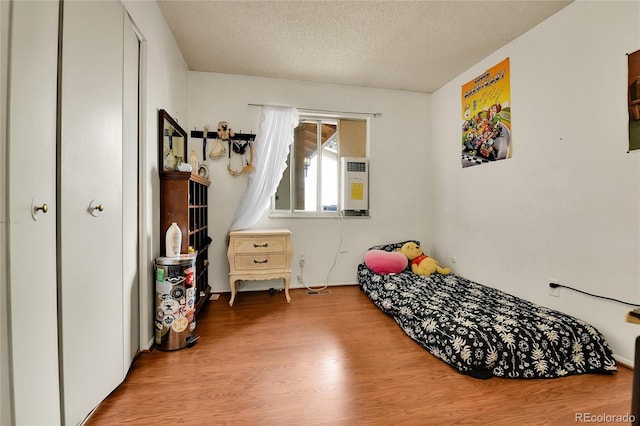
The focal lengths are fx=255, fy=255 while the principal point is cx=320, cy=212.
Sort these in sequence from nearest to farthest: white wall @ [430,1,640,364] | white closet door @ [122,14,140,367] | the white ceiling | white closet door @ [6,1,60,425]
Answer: white closet door @ [6,1,60,425]
white closet door @ [122,14,140,367]
white wall @ [430,1,640,364]
the white ceiling

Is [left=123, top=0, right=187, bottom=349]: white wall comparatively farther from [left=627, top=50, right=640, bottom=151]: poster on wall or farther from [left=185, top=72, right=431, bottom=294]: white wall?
[left=627, top=50, right=640, bottom=151]: poster on wall

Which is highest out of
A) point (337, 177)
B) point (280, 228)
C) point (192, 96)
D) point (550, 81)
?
point (192, 96)

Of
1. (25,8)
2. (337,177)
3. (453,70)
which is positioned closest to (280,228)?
(337,177)

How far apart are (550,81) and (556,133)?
1.45ft

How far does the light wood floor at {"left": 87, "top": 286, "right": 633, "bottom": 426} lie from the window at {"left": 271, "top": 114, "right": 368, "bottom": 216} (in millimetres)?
1667

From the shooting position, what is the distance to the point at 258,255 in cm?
267

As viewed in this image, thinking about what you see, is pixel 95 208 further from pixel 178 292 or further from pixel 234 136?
pixel 234 136

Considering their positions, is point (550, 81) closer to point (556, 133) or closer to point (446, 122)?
point (556, 133)

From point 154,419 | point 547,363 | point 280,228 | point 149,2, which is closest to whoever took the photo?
point 154,419

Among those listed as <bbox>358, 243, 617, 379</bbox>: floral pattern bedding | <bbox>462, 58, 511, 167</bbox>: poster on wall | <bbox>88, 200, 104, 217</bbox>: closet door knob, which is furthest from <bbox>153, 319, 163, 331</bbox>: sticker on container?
<bbox>462, 58, 511, 167</bbox>: poster on wall

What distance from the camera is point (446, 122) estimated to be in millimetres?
3283

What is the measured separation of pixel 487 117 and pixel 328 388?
2.90 meters

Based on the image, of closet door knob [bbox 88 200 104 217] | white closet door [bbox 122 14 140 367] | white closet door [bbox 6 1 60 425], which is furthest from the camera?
white closet door [bbox 122 14 140 367]

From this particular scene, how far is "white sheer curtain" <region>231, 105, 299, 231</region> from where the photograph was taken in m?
3.00
